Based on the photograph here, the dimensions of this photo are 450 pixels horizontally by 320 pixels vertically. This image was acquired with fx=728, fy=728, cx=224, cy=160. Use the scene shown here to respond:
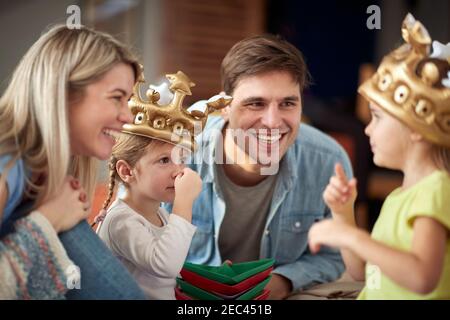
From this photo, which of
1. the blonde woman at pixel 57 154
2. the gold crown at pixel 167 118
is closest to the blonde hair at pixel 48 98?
the blonde woman at pixel 57 154

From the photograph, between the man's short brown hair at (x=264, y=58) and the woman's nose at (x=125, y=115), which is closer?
the woman's nose at (x=125, y=115)

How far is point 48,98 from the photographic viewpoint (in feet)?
2.93

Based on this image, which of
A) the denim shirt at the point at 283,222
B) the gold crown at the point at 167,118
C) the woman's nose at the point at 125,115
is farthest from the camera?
the denim shirt at the point at 283,222

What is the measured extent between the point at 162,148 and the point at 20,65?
0.82 ft

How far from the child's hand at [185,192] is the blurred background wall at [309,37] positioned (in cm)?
208

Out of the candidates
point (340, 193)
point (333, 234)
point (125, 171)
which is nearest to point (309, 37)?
point (125, 171)

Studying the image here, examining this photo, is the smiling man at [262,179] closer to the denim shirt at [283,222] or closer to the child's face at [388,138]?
the denim shirt at [283,222]

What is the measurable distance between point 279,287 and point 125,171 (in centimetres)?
35

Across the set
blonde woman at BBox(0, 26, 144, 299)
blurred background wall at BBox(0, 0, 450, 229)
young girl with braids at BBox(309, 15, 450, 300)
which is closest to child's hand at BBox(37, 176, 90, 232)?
blonde woman at BBox(0, 26, 144, 299)

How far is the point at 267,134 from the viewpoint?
119cm

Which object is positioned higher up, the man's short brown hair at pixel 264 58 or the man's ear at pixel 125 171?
the man's short brown hair at pixel 264 58

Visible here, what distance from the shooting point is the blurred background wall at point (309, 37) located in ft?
10.9
